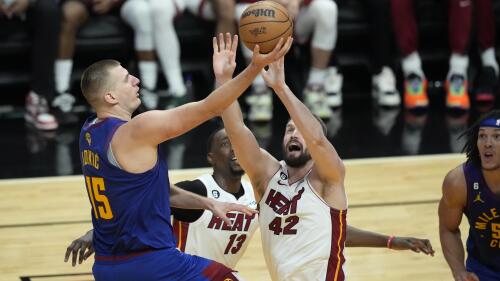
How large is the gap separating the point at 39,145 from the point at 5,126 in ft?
2.67

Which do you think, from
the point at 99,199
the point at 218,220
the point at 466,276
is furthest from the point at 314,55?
the point at 99,199

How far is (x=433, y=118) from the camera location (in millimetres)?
9484

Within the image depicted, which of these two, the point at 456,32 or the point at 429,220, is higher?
the point at 456,32

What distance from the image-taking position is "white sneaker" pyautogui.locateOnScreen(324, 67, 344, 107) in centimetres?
976

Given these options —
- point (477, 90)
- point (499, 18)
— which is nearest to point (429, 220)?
point (477, 90)

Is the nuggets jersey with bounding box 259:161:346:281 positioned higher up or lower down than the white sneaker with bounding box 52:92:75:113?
higher up

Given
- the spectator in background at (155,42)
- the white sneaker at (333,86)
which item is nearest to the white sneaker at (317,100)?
the white sneaker at (333,86)

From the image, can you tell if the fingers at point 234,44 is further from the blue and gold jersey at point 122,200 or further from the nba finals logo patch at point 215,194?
the nba finals logo patch at point 215,194

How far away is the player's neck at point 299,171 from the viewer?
5.14 metres

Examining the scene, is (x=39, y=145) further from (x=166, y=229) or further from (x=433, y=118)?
(x=166, y=229)

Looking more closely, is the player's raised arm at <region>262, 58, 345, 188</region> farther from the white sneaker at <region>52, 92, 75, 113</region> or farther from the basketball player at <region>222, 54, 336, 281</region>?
the white sneaker at <region>52, 92, 75, 113</region>

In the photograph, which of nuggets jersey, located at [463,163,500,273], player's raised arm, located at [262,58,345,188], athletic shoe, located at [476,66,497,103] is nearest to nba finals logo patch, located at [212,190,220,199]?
player's raised arm, located at [262,58,345,188]

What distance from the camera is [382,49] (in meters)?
9.88

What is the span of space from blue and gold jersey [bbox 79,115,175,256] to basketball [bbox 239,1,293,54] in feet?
2.57
